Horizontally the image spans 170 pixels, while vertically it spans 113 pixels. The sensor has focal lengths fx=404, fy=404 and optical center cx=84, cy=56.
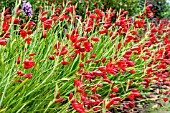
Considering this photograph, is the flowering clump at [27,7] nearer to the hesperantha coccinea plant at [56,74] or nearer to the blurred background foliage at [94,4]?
the blurred background foliage at [94,4]

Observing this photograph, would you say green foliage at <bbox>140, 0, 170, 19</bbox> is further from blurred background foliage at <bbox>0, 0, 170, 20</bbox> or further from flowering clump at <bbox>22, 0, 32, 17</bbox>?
flowering clump at <bbox>22, 0, 32, 17</bbox>

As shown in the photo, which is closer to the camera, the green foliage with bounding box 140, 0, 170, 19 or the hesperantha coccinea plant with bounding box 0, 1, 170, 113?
the hesperantha coccinea plant with bounding box 0, 1, 170, 113

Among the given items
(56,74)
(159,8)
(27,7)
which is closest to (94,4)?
(27,7)

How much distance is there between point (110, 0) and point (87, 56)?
348 cm

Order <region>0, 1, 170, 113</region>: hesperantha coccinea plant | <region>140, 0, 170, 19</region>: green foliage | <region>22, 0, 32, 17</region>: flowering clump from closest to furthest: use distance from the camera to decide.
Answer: <region>0, 1, 170, 113</region>: hesperantha coccinea plant
<region>22, 0, 32, 17</region>: flowering clump
<region>140, 0, 170, 19</region>: green foliage

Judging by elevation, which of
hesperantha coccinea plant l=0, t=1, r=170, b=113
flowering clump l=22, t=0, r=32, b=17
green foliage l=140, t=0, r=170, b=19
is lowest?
green foliage l=140, t=0, r=170, b=19

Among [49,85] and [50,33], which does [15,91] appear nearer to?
[49,85]

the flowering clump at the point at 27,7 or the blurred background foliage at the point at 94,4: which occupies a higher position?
the flowering clump at the point at 27,7

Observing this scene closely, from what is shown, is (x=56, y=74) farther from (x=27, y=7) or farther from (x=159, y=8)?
(x=159, y=8)

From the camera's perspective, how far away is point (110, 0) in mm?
7406

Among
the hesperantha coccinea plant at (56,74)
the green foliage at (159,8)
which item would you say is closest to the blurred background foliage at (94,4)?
the green foliage at (159,8)

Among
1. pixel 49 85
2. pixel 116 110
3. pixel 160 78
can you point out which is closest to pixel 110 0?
pixel 160 78

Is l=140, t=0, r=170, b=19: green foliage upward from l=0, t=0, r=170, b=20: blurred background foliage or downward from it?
downward

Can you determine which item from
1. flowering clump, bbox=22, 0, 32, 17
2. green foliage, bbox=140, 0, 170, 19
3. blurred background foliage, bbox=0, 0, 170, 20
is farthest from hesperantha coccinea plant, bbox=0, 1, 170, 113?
green foliage, bbox=140, 0, 170, 19
